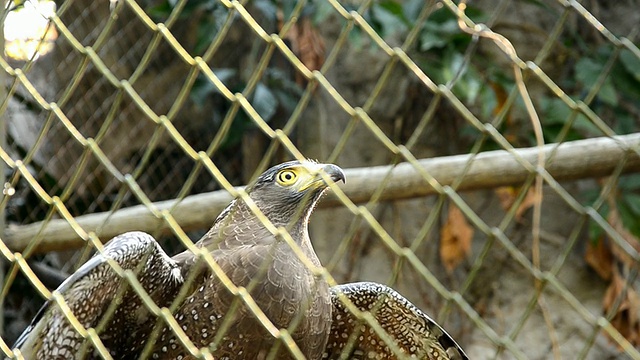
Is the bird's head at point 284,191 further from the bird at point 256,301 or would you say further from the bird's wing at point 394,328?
the bird's wing at point 394,328

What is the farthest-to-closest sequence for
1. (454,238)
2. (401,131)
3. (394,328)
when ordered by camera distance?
(401,131), (454,238), (394,328)

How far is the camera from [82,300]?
9.39 ft

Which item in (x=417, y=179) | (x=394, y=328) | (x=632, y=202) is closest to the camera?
(x=394, y=328)

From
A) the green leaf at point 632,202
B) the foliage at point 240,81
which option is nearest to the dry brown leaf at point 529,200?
the green leaf at point 632,202

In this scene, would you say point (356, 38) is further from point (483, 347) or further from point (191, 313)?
point (191, 313)

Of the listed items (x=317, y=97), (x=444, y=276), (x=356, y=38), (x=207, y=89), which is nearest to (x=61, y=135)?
(x=207, y=89)

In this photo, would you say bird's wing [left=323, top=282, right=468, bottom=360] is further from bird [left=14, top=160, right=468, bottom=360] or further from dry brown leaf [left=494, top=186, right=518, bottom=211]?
dry brown leaf [left=494, top=186, right=518, bottom=211]

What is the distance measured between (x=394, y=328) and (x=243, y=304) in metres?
0.67

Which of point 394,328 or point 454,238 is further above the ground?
point 394,328

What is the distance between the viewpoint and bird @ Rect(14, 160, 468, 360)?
286cm

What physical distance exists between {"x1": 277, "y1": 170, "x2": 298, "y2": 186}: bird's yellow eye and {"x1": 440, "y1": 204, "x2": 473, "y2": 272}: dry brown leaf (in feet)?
8.03

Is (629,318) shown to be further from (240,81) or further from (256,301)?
(240,81)

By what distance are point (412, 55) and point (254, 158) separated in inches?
58.2

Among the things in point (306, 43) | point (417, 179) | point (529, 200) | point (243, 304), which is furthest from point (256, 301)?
point (306, 43)
